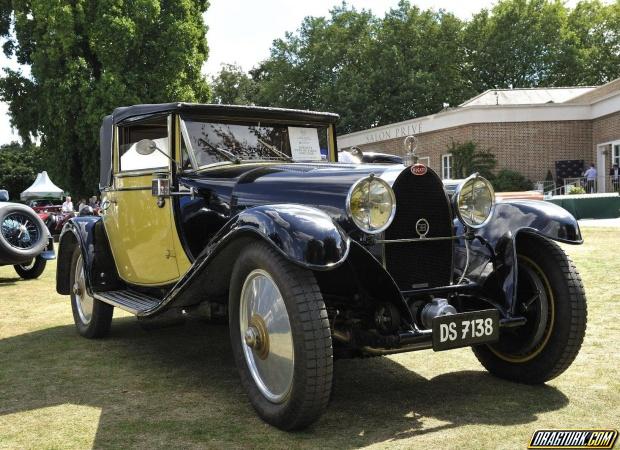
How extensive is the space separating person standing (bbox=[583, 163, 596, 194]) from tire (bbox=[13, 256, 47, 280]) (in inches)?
689

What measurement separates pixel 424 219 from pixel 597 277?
5.05 metres

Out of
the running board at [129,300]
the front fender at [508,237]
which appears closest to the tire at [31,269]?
the running board at [129,300]

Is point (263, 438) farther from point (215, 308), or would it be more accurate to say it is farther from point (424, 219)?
point (424, 219)

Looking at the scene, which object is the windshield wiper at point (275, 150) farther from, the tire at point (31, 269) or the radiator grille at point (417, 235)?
the tire at point (31, 269)

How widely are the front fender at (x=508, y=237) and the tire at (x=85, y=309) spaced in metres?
3.19

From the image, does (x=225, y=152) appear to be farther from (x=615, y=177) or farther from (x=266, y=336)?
(x=615, y=177)

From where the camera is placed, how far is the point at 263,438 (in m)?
3.13

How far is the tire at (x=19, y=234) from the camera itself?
9.14 m

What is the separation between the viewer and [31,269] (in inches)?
412

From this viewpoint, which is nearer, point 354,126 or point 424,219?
point 424,219

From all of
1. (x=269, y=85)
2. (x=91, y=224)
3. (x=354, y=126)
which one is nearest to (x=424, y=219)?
(x=91, y=224)

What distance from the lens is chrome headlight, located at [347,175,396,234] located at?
345cm

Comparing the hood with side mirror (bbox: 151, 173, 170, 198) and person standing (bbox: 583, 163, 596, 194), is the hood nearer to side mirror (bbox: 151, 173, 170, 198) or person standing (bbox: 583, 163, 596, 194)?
side mirror (bbox: 151, 173, 170, 198)

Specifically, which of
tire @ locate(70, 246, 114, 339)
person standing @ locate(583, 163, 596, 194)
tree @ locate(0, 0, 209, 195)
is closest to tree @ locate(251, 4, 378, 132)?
tree @ locate(0, 0, 209, 195)
